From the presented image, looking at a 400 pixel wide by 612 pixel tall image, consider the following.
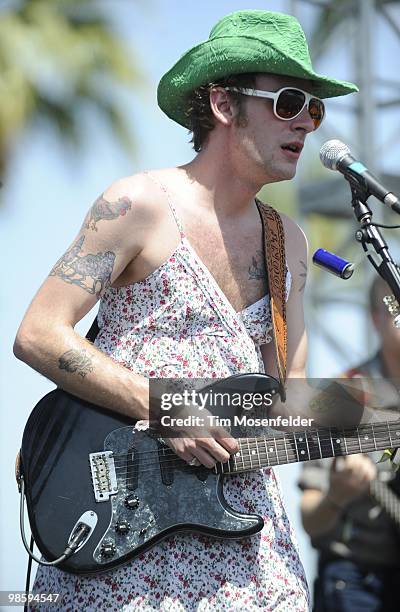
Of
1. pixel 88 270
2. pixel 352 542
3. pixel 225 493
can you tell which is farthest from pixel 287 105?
pixel 352 542

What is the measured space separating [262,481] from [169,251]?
76 cm

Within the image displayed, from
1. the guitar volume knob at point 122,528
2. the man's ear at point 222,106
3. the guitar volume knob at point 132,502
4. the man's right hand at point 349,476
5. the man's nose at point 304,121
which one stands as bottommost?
the guitar volume knob at point 122,528

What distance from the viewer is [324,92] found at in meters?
3.71

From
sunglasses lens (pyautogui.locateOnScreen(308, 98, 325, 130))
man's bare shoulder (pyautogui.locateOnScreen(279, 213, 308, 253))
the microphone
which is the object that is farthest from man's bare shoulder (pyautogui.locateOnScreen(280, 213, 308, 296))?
the microphone

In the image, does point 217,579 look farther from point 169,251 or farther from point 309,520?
point 309,520

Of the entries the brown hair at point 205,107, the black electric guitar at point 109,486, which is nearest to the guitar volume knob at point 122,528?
the black electric guitar at point 109,486

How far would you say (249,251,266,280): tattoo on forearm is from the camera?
3.64 meters

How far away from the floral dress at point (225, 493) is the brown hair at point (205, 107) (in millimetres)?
401

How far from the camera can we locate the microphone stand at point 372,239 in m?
3.11

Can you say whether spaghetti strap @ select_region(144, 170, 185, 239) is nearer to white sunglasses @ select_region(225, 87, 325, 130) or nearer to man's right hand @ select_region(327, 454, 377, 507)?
white sunglasses @ select_region(225, 87, 325, 130)

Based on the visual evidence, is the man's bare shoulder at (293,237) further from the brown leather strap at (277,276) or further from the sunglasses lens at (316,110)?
the sunglasses lens at (316,110)

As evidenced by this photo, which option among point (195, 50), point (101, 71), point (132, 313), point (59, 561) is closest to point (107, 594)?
point (59, 561)

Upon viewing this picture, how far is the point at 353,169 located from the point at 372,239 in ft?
0.72

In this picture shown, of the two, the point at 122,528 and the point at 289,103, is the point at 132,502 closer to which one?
the point at 122,528
